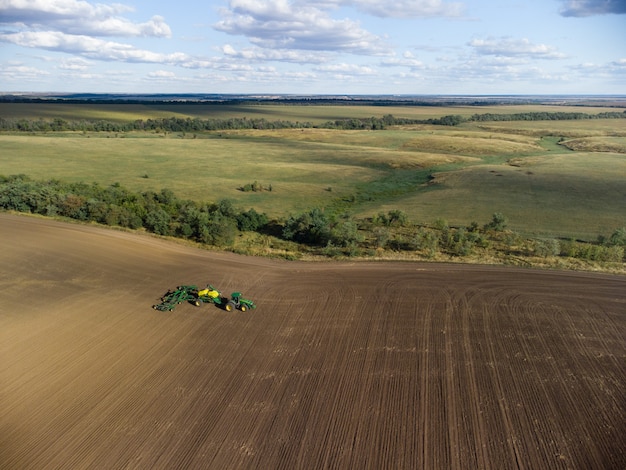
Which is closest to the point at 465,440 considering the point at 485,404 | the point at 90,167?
the point at 485,404

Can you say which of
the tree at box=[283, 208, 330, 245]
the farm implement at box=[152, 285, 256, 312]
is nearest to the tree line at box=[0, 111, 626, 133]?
the tree at box=[283, 208, 330, 245]

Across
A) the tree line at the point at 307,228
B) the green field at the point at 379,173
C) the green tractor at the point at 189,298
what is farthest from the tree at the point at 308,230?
the green tractor at the point at 189,298

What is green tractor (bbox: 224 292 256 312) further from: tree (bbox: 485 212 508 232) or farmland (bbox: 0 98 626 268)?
tree (bbox: 485 212 508 232)

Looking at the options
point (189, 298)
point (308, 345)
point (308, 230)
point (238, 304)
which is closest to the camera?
point (308, 345)

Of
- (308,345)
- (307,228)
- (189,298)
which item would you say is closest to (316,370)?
(308,345)

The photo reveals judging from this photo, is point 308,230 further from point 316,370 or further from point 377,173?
point 377,173
